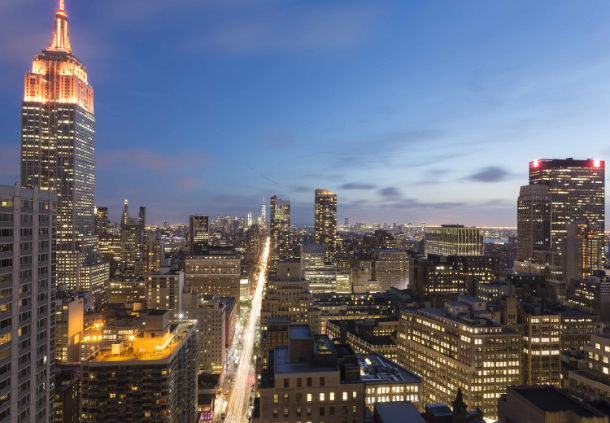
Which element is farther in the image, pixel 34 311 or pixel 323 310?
pixel 323 310

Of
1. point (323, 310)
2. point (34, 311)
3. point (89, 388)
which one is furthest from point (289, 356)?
point (323, 310)

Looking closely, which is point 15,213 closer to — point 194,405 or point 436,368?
point 194,405

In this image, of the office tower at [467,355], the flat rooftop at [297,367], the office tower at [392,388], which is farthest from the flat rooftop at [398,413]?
the office tower at [467,355]

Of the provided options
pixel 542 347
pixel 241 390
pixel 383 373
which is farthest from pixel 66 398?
pixel 542 347

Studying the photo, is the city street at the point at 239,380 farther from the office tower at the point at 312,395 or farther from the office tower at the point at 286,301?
the office tower at the point at 312,395

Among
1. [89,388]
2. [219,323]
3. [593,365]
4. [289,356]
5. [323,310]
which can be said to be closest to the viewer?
[289,356]

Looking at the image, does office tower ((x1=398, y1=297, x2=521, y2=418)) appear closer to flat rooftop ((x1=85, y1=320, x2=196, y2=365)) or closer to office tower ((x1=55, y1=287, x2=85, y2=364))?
flat rooftop ((x1=85, y1=320, x2=196, y2=365))
